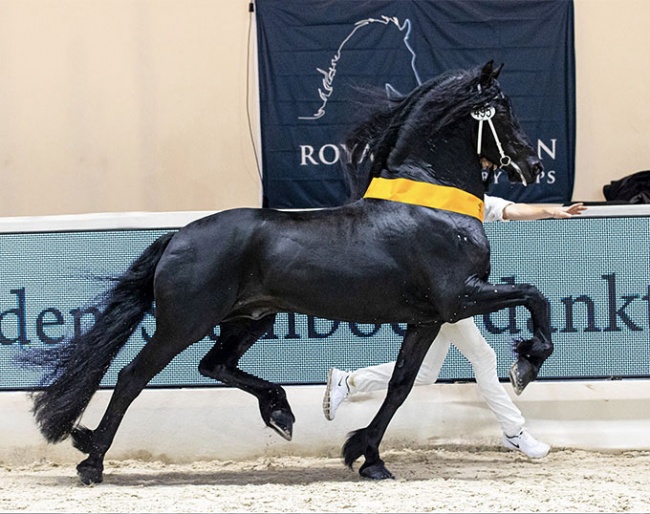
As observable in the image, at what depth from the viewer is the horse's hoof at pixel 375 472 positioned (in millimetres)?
4637

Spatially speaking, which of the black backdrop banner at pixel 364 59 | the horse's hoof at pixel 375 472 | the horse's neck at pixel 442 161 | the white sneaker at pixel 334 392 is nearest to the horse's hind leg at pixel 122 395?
the white sneaker at pixel 334 392

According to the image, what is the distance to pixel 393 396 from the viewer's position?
4.71 m

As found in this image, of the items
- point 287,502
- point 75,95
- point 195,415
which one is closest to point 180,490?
point 287,502

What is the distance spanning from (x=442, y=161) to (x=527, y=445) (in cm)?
147

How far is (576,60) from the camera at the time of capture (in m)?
8.20

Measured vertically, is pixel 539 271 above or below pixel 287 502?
above

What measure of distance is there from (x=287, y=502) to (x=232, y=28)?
495 centimetres

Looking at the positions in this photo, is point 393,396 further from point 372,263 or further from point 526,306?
point 526,306

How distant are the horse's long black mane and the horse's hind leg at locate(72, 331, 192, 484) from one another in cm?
113

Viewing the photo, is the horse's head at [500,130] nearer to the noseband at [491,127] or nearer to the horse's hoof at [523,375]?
the noseband at [491,127]

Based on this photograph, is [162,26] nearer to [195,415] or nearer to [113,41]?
[113,41]

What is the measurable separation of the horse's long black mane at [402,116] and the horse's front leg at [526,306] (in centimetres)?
74

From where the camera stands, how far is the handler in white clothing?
4910 millimetres

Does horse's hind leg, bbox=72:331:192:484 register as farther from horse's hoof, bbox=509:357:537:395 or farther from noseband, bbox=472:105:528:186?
noseband, bbox=472:105:528:186
